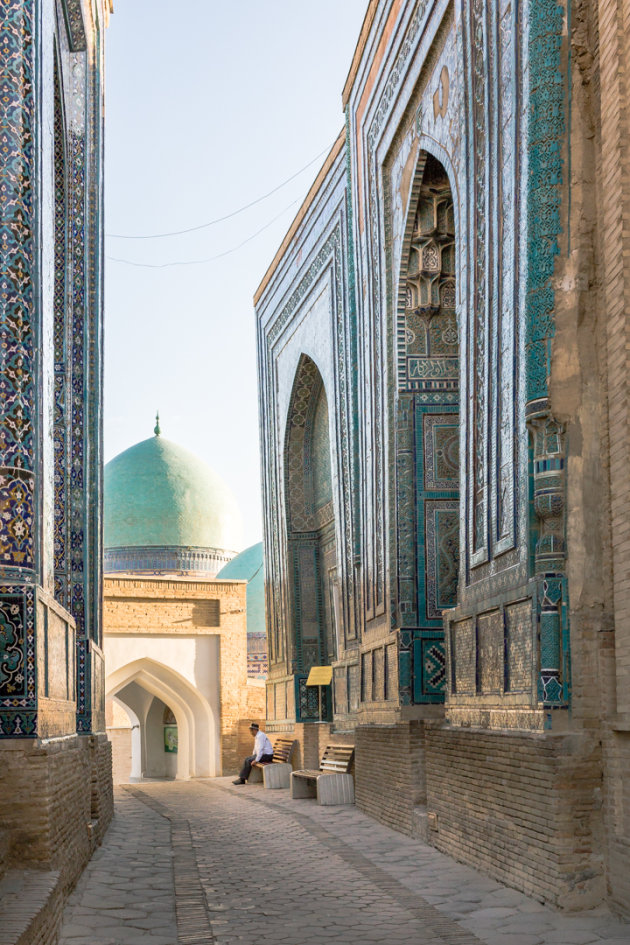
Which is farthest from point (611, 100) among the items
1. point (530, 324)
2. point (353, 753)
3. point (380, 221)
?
point (353, 753)

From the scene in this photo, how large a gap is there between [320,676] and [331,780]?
13.2ft

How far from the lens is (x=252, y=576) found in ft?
90.8

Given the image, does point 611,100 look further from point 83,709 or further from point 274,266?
point 274,266

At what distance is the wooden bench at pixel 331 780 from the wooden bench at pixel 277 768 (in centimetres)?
180

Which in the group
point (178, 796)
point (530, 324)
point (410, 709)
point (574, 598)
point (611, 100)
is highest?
point (611, 100)

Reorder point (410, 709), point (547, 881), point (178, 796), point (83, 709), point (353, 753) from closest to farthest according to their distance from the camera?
point (547, 881) < point (83, 709) < point (410, 709) < point (353, 753) < point (178, 796)

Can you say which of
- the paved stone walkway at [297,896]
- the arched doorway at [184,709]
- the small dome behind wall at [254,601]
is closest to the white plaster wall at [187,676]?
the arched doorway at [184,709]

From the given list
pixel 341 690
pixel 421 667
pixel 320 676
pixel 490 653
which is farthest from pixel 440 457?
pixel 320 676

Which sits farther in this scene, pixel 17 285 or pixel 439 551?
pixel 439 551

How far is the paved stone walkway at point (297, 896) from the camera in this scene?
493 cm

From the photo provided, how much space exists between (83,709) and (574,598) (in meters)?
4.16

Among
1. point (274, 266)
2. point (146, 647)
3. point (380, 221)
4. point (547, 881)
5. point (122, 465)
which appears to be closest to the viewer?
point (547, 881)

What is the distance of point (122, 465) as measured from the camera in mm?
29359

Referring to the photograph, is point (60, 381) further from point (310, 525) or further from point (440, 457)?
point (310, 525)
